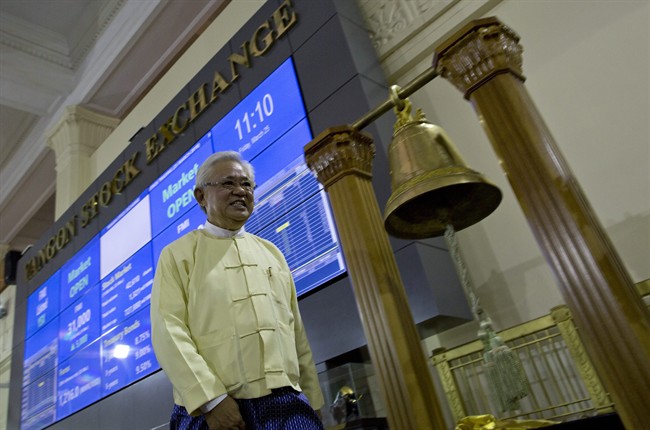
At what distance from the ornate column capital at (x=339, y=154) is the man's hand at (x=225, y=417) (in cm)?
95

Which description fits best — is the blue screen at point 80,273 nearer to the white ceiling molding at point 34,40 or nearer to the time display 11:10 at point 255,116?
the time display 11:10 at point 255,116

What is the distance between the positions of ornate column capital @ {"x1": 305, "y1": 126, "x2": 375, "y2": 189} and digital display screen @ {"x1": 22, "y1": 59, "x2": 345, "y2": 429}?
0.90m

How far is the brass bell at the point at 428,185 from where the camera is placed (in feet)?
Answer: 5.43

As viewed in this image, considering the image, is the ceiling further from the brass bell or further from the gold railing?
the gold railing

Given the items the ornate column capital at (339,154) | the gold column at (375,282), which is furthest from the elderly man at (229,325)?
the ornate column capital at (339,154)

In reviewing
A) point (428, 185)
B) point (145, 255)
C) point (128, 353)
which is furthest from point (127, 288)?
point (428, 185)

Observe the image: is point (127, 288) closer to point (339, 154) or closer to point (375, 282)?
point (339, 154)

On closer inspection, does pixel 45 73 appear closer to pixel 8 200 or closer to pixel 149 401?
pixel 8 200

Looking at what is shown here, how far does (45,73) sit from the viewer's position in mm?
7133

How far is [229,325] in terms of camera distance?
60.0 inches

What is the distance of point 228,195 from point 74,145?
5995mm

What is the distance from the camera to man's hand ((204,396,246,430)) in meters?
1.35

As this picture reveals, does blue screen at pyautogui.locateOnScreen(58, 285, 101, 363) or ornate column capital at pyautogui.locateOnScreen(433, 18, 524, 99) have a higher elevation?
blue screen at pyautogui.locateOnScreen(58, 285, 101, 363)

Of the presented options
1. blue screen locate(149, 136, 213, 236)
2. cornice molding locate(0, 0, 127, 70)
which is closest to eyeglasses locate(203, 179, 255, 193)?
blue screen locate(149, 136, 213, 236)
